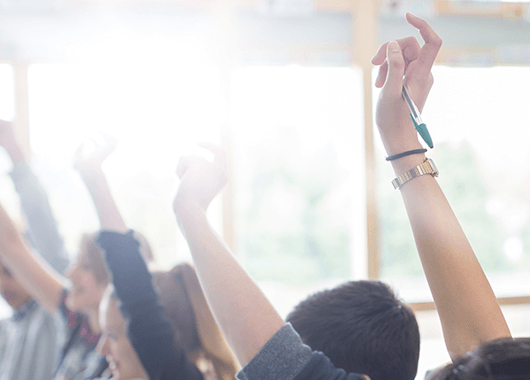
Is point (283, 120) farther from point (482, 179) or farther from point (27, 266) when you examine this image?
point (27, 266)

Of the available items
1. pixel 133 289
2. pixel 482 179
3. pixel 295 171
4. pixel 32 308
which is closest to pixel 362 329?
pixel 133 289

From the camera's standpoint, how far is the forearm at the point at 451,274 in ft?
1.44

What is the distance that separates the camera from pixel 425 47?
1.78 feet

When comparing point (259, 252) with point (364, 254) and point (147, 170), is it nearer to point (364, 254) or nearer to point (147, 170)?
point (364, 254)

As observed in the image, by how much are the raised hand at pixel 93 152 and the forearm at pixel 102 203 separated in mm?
12

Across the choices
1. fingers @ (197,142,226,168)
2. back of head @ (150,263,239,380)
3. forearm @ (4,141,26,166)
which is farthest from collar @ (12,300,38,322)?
fingers @ (197,142,226,168)

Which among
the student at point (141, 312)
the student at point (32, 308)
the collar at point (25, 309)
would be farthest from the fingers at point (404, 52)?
the collar at point (25, 309)

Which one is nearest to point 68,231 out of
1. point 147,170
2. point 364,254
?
point 147,170

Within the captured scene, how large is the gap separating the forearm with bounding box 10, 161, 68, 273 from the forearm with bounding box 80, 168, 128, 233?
676mm

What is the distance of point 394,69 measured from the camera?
0.50 metres

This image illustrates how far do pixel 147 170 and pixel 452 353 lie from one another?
2.35 meters

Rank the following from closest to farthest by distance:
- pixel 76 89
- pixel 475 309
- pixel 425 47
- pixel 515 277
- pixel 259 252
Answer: pixel 475 309 < pixel 425 47 < pixel 76 89 < pixel 259 252 < pixel 515 277

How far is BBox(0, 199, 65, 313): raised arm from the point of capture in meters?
1.36

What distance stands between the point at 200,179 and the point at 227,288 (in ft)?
0.57
